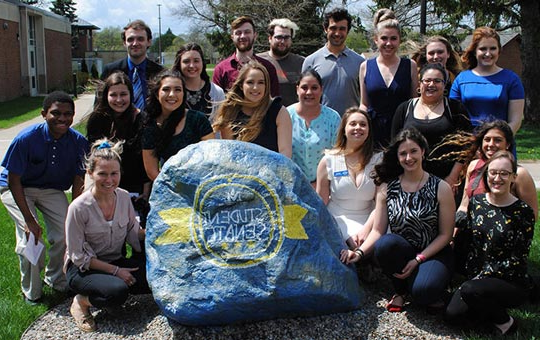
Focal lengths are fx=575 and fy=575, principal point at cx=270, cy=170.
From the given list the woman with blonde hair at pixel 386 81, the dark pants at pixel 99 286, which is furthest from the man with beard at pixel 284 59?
the dark pants at pixel 99 286

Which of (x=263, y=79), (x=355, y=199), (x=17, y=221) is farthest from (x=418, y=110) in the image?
(x=17, y=221)

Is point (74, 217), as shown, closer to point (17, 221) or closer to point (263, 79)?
point (17, 221)

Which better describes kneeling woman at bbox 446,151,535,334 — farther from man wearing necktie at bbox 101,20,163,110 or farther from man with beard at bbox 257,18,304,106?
man wearing necktie at bbox 101,20,163,110

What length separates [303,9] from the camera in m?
24.2

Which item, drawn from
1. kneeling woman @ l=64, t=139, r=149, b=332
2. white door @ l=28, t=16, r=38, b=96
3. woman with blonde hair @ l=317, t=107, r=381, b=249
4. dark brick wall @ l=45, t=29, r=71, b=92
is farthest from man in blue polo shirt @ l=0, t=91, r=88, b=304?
dark brick wall @ l=45, t=29, r=71, b=92

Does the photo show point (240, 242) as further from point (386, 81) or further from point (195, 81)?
point (386, 81)

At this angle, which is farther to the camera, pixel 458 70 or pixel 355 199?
pixel 458 70

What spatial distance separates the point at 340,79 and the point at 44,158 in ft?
9.61

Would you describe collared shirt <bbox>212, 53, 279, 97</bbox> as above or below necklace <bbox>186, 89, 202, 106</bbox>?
above

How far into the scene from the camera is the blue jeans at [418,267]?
3.96m

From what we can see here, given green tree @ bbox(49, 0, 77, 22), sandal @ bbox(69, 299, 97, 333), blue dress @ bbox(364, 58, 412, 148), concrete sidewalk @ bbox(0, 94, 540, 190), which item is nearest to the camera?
sandal @ bbox(69, 299, 97, 333)

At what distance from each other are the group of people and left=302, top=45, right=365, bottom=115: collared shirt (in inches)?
0.5

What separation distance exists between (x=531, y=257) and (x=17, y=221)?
475cm

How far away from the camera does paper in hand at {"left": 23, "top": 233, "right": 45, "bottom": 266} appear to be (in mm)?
4508
